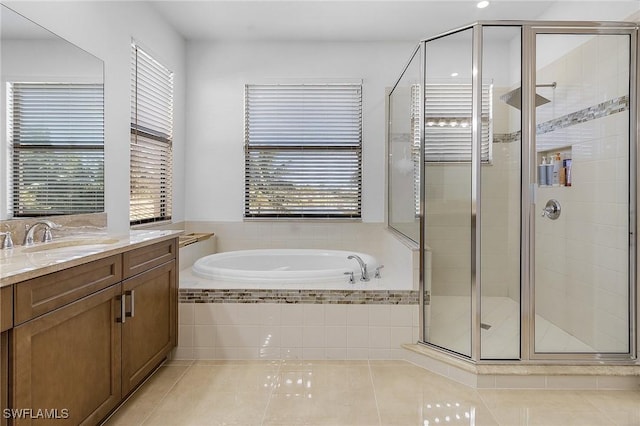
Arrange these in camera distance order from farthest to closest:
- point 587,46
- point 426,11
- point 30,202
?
point 426,11 < point 587,46 < point 30,202

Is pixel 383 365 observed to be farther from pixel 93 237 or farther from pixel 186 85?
pixel 186 85

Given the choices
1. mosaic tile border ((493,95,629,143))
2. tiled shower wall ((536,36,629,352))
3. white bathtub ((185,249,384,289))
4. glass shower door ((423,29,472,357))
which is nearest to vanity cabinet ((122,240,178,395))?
white bathtub ((185,249,384,289))

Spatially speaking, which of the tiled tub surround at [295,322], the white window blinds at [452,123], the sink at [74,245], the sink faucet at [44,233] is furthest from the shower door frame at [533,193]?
the sink faucet at [44,233]

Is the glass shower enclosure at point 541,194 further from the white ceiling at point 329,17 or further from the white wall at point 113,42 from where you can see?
the white wall at point 113,42

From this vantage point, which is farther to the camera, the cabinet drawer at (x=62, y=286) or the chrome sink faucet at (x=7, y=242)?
the chrome sink faucet at (x=7, y=242)

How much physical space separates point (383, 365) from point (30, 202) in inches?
85.0

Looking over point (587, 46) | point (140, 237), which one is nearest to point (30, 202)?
point (140, 237)

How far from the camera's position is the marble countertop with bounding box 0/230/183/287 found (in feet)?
3.93

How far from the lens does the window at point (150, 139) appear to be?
9.59ft

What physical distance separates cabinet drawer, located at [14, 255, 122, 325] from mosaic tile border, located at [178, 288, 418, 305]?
0.77 meters

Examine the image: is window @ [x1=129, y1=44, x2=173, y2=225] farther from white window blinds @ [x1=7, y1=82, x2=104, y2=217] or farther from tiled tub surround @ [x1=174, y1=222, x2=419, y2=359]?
tiled tub surround @ [x1=174, y1=222, x2=419, y2=359]

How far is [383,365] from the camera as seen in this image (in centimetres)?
240

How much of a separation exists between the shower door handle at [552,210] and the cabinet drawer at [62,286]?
2.32 metres

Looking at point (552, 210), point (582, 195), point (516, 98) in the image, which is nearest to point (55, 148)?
point (516, 98)
